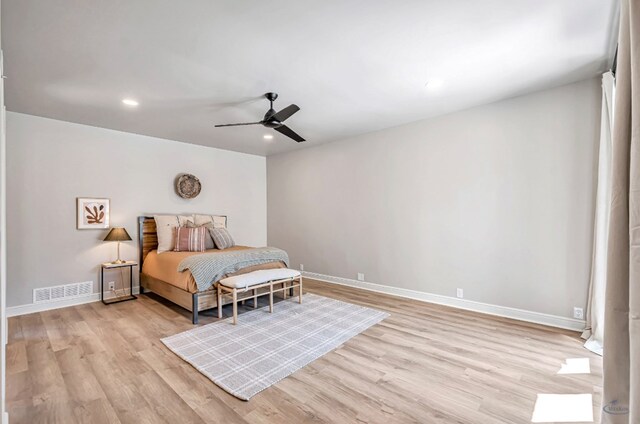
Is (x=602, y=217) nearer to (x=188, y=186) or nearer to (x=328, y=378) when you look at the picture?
(x=328, y=378)

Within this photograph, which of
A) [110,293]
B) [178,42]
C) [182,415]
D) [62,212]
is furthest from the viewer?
[110,293]

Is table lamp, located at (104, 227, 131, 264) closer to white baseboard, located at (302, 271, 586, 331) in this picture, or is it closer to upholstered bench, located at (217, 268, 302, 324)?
upholstered bench, located at (217, 268, 302, 324)

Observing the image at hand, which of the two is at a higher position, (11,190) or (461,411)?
(11,190)

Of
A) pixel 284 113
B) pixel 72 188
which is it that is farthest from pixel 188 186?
pixel 284 113

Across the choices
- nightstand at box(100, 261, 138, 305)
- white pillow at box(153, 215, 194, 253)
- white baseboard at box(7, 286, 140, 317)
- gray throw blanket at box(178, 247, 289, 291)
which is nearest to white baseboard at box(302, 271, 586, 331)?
→ gray throw blanket at box(178, 247, 289, 291)

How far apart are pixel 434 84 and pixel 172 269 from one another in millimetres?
3882

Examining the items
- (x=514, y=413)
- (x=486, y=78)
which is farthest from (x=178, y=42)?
(x=514, y=413)

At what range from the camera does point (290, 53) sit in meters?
2.50

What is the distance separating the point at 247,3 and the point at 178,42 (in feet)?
2.49

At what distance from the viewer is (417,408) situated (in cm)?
193

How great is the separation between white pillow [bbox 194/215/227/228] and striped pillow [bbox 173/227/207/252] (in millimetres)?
471

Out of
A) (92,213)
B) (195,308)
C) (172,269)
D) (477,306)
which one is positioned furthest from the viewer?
(92,213)

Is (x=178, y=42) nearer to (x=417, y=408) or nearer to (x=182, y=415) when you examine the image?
(x=182, y=415)

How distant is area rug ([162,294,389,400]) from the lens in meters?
2.32
